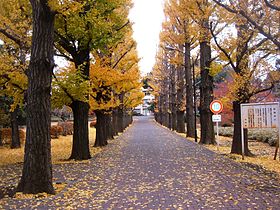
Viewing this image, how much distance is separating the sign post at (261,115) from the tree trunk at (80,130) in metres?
5.67

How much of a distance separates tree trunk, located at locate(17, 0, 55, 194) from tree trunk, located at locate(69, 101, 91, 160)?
570 cm

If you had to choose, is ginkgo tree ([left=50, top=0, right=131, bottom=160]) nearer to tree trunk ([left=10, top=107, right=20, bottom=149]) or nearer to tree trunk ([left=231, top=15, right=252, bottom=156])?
tree trunk ([left=231, top=15, right=252, bottom=156])

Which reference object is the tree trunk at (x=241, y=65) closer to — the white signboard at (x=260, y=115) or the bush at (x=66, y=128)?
the white signboard at (x=260, y=115)

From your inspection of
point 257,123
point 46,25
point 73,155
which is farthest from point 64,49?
point 257,123

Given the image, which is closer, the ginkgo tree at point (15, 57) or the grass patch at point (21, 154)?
the ginkgo tree at point (15, 57)

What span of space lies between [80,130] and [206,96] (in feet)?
27.5

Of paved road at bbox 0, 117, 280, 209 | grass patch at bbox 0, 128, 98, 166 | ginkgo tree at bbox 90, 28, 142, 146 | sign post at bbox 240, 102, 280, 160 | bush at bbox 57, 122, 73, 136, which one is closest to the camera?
paved road at bbox 0, 117, 280, 209

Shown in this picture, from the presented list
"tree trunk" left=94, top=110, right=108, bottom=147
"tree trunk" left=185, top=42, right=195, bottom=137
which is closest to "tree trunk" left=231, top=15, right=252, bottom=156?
"tree trunk" left=94, top=110, right=108, bottom=147

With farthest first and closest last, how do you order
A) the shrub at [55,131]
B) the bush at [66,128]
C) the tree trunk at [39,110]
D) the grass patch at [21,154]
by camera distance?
the bush at [66,128] → the shrub at [55,131] → the grass patch at [21,154] → the tree trunk at [39,110]

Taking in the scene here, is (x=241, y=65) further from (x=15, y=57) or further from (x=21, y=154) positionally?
(x=21, y=154)

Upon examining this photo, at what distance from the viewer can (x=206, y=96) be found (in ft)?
63.9

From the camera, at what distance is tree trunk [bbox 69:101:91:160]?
13.4m

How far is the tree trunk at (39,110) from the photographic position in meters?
7.40

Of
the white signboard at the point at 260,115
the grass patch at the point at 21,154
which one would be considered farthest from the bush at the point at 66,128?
the white signboard at the point at 260,115
